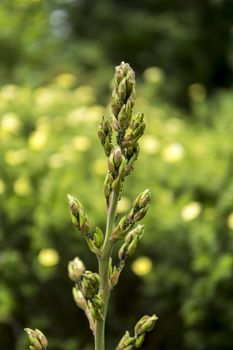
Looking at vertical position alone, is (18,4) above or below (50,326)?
above

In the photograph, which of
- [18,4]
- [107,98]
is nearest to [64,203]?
[107,98]

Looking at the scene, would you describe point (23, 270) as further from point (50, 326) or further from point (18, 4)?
point (18, 4)

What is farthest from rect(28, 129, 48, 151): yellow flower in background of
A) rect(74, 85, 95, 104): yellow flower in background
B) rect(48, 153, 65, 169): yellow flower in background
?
rect(74, 85, 95, 104): yellow flower in background

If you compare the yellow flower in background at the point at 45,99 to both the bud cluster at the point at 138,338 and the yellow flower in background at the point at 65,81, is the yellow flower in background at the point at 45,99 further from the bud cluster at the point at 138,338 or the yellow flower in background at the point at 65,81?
the bud cluster at the point at 138,338

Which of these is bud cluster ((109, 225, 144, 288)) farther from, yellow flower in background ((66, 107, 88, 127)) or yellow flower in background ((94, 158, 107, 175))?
yellow flower in background ((66, 107, 88, 127))

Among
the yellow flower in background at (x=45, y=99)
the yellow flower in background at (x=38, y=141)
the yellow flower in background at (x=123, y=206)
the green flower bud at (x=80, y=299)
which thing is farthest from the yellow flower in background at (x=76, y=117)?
the green flower bud at (x=80, y=299)

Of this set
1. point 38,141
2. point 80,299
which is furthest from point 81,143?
point 80,299

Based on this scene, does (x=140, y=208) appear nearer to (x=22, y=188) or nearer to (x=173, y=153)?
(x=22, y=188)
